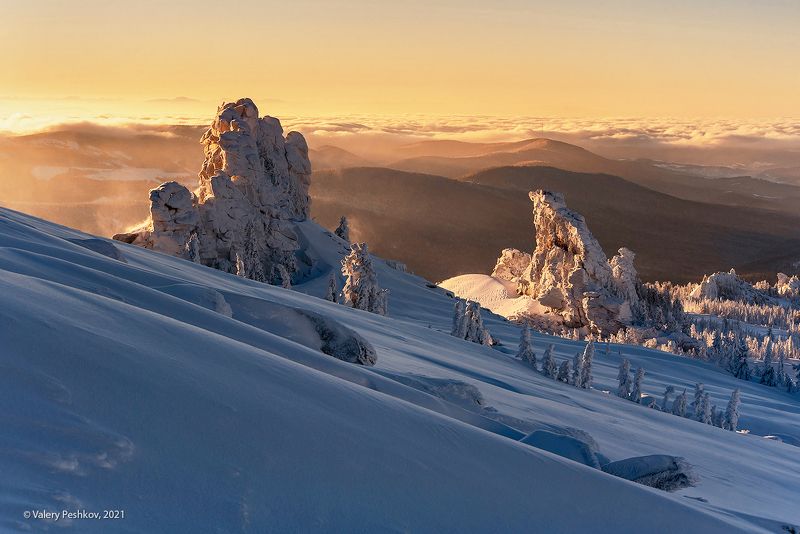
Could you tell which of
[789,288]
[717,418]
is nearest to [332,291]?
[717,418]

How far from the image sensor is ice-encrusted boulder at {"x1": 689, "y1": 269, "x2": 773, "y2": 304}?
133 meters

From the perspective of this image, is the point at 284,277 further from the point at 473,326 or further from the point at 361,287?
the point at 473,326

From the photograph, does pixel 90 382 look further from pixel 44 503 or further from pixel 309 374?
pixel 309 374

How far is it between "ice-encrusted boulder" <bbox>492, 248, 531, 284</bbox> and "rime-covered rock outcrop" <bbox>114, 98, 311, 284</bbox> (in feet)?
128

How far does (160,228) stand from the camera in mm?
56781

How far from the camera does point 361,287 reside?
165 feet

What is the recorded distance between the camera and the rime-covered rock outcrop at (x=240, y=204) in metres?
57.3

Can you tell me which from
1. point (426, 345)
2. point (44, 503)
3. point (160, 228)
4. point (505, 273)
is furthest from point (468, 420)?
point (505, 273)

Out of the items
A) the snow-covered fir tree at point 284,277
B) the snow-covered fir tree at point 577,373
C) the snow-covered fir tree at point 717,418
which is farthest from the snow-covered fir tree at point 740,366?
the snow-covered fir tree at point 284,277

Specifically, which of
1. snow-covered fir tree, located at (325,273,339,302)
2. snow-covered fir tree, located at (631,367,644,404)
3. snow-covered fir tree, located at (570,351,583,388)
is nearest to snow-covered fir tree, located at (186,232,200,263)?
snow-covered fir tree, located at (325,273,339,302)

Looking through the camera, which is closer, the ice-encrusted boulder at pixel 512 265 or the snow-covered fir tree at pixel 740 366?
the snow-covered fir tree at pixel 740 366

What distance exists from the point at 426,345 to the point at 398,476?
16518mm

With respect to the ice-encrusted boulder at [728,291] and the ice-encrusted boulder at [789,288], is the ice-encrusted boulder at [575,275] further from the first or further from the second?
the ice-encrusted boulder at [789,288]

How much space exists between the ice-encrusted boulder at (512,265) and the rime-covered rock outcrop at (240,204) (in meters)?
39.1
